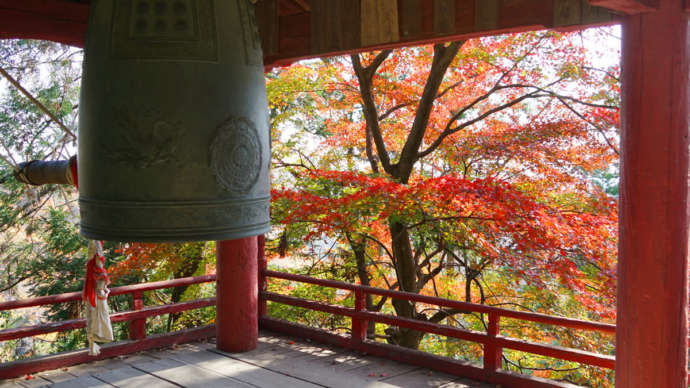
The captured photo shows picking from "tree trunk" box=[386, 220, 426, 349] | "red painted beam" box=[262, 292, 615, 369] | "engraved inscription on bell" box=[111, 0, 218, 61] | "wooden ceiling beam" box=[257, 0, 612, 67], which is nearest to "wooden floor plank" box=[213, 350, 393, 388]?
"red painted beam" box=[262, 292, 615, 369]

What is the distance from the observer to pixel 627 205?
9.51 feet

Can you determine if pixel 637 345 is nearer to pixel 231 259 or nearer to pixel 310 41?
pixel 310 41

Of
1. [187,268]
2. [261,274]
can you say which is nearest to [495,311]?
[261,274]

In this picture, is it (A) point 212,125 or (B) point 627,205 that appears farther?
(B) point 627,205

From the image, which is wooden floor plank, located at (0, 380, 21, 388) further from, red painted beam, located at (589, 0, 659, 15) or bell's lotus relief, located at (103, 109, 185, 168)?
red painted beam, located at (589, 0, 659, 15)

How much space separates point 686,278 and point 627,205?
45cm

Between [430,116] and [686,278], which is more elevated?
[430,116]

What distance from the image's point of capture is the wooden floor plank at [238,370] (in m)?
4.77

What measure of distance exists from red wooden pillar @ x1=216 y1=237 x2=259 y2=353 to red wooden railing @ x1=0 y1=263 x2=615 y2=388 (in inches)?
21.5

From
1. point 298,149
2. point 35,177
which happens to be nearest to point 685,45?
point 35,177

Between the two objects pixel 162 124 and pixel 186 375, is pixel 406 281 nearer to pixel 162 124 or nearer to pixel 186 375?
pixel 186 375

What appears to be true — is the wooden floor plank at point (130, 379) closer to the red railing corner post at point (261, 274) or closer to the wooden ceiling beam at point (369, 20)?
the red railing corner post at point (261, 274)

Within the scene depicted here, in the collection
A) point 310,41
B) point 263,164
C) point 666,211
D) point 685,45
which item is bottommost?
point 666,211

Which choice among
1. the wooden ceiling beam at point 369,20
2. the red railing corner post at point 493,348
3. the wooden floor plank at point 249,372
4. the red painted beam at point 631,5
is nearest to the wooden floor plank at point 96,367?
the wooden floor plank at point 249,372
